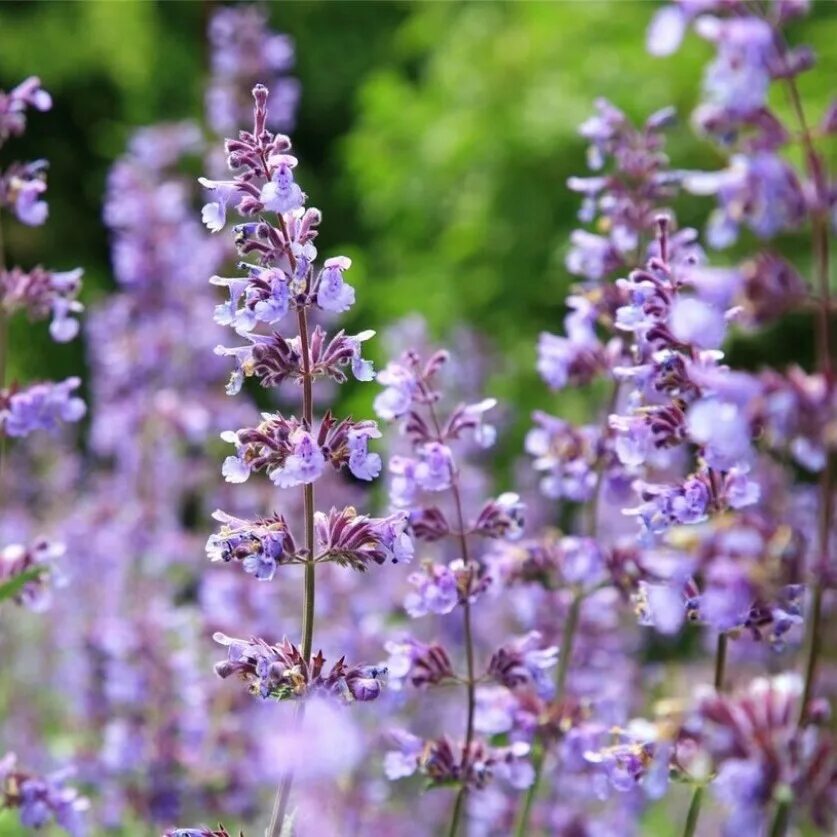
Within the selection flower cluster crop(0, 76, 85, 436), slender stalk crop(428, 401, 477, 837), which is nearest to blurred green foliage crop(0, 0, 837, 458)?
flower cluster crop(0, 76, 85, 436)

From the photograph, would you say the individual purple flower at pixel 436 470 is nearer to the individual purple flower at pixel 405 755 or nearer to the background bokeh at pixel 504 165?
the individual purple flower at pixel 405 755

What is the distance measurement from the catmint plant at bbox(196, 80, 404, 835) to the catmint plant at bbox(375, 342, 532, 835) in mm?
385

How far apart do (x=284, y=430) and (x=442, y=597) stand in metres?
0.61

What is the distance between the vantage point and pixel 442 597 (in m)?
2.84

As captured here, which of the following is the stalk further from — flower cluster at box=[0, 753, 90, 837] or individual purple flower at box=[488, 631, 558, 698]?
flower cluster at box=[0, 753, 90, 837]

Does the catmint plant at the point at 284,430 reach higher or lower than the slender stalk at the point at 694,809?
higher

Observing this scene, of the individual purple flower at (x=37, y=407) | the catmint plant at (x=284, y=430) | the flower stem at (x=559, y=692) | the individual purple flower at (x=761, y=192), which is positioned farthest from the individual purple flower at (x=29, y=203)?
the individual purple flower at (x=761, y=192)

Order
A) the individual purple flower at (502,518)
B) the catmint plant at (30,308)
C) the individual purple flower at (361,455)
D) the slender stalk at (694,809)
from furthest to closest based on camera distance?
1. the catmint plant at (30,308)
2. the individual purple flower at (502,518)
3. the slender stalk at (694,809)
4. the individual purple flower at (361,455)

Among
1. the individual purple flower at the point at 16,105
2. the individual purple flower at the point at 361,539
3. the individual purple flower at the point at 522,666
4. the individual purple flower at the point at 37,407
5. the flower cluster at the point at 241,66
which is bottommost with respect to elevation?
the individual purple flower at the point at 522,666

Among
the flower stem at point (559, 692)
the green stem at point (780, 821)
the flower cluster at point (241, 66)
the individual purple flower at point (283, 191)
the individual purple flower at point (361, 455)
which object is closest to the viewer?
the green stem at point (780, 821)

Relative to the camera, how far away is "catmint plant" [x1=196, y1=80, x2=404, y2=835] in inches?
94.3

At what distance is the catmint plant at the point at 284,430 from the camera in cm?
239

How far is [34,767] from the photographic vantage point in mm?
6137

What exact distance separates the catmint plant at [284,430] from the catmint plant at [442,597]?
0.38m
